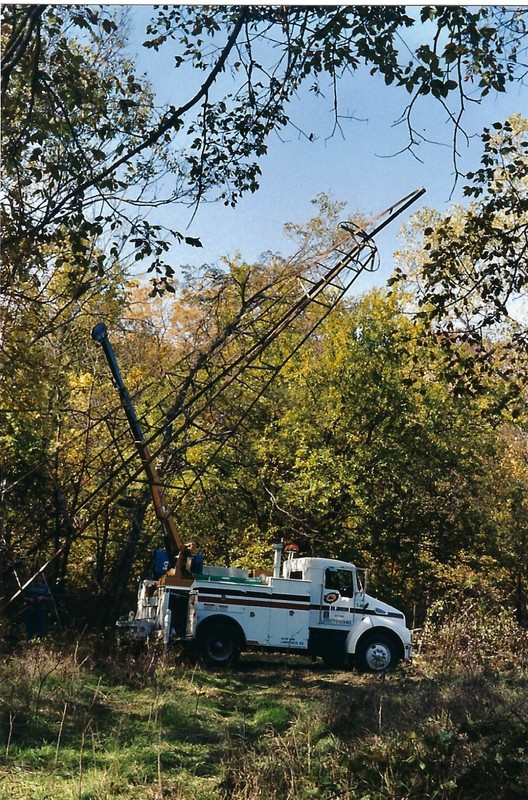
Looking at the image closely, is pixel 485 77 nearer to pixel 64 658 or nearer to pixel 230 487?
pixel 230 487

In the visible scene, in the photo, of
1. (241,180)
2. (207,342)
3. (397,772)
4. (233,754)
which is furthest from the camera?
(207,342)

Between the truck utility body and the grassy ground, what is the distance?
259mm

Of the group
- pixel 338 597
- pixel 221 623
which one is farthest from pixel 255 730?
pixel 221 623

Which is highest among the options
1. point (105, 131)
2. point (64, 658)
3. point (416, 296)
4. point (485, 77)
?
point (485, 77)

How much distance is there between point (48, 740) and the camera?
3.72m

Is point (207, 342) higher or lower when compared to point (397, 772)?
higher

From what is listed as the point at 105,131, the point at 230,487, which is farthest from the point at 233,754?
the point at 105,131

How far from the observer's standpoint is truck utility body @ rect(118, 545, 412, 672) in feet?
17.0

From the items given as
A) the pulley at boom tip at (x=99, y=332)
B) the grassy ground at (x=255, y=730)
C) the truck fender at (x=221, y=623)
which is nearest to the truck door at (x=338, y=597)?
the grassy ground at (x=255, y=730)

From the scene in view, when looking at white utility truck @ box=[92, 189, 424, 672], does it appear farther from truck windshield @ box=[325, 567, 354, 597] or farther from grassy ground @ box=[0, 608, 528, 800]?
grassy ground @ box=[0, 608, 528, 800]

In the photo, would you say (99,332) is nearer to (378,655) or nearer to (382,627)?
(382,627)

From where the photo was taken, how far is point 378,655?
548 centimetres

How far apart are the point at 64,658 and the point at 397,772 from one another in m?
2.12

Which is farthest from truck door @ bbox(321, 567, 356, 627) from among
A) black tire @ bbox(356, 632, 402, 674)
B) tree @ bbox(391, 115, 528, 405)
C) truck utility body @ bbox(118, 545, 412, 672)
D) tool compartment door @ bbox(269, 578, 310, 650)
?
tree @ bbox(391, 115, 528, 405)
